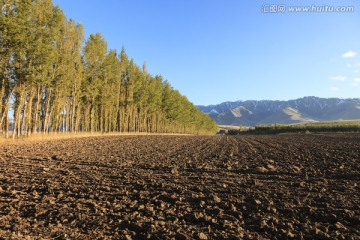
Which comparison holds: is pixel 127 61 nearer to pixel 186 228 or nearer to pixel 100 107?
pixel 100 107

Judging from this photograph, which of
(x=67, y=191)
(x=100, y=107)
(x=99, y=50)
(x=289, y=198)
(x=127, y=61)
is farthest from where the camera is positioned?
(x=127, y=61)

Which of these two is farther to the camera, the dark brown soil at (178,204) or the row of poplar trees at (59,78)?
the row of poplar trees at (59,78)

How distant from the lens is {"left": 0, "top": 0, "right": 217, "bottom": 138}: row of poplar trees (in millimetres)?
28727

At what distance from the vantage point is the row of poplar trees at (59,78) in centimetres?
2873

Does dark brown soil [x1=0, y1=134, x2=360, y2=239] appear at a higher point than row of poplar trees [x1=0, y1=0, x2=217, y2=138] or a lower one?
lower

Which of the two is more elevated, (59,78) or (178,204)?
(59,78)

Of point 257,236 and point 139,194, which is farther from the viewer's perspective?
point 139,194

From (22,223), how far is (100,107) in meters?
54.1

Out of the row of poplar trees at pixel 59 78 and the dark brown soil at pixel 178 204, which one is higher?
the row of poplar trees at pixel 59 78

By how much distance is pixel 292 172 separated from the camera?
1269 centimetres

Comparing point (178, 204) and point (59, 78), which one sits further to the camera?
point (59, 78)

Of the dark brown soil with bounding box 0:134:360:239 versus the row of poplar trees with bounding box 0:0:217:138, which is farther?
the row of poplar trees with bounding box 0:0:217:138

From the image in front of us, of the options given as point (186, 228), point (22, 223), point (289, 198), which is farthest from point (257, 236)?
point (22, 223)

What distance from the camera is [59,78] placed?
123 ft
